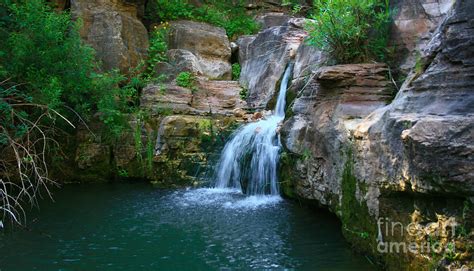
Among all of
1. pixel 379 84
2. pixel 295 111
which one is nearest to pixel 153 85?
pixel 295 111

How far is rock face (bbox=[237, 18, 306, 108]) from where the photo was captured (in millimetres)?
10750

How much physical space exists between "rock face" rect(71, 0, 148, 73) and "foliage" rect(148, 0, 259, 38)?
6.99ft

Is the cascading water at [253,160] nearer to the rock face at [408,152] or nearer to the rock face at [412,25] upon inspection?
the rock face at [408,152]

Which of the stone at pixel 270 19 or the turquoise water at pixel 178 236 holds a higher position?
the stone at pixel 270 19

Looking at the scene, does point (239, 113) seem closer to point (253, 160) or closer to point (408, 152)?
point (253, 160)

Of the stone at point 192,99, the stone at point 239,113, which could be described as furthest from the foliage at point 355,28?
the stone at point 192,99

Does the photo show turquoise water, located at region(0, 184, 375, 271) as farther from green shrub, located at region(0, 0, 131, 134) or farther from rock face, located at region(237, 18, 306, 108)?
rock face, located at region(237, 18, 306, 108)

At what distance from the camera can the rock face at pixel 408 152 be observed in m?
3.49

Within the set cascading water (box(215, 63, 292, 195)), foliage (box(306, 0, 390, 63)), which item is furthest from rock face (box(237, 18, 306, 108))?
foliage (box(306, 0, 390, 63))

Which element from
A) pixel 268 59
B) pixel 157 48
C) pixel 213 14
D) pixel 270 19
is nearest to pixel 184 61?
pixel 157 48

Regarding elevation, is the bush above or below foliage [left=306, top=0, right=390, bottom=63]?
above

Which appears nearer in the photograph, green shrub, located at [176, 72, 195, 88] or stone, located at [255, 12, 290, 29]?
green shrub, located at [176, 72, 195, 88]

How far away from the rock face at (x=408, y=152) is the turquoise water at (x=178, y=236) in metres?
0.55

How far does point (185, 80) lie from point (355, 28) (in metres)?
5.72
